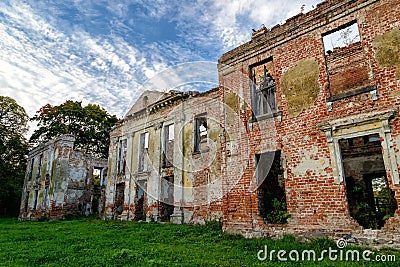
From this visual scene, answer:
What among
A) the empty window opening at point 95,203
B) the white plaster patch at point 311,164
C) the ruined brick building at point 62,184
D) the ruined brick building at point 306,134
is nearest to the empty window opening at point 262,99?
the ruined brick building at point 306,134

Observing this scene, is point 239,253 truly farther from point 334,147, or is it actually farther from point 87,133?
point 87,133

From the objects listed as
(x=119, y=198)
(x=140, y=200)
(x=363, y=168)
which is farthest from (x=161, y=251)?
(x=119, y=198)

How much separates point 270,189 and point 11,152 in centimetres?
2987

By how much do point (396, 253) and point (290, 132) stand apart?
405 centimetres

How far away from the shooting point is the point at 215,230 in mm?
10602

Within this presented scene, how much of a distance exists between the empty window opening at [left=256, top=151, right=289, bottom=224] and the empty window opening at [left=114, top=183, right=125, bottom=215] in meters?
12.4

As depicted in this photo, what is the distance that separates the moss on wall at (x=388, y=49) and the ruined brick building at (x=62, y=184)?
2140 cm

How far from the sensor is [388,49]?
716 cm

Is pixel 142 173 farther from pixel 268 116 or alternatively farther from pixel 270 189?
pixel 268 116

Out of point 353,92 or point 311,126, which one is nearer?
point 353,92

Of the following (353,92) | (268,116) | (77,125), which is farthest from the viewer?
(77,125)

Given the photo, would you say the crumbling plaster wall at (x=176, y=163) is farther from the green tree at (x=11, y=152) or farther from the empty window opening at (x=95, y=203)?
the green tree at (x=11, y=152)

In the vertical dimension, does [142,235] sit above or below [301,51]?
below

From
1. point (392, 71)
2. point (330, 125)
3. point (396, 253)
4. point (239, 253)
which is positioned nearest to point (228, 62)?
point (330, 125)
